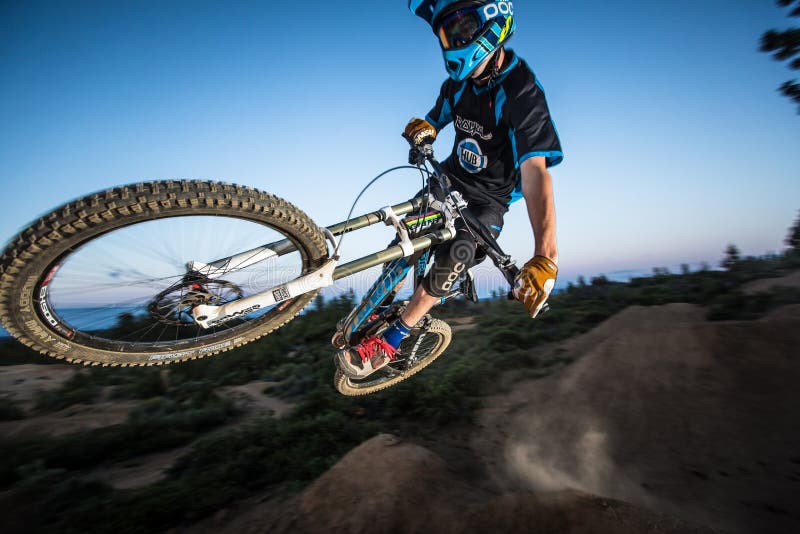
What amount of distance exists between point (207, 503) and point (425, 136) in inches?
203

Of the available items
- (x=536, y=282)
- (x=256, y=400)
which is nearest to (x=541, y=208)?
Result: (x=536, y=282)

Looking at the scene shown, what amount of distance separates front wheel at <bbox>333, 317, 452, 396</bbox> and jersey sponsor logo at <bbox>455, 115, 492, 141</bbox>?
8.83ft

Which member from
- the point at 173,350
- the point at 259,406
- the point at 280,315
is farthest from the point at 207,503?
the point at 259,406

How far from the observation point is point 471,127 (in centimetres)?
396

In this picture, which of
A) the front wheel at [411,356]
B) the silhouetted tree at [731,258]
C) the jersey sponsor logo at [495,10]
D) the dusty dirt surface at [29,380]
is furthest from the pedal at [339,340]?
the silhouetted tree at [731,258]

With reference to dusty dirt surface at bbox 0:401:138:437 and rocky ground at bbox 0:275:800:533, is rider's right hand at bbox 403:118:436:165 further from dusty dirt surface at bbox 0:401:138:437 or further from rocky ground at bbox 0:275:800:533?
dusty dirt surface at bbox 0:401:138:437

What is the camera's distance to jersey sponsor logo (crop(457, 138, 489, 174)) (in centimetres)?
397

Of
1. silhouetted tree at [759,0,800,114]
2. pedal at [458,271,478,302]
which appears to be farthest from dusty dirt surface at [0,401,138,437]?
silhouetted tree at [759,0,800,114]

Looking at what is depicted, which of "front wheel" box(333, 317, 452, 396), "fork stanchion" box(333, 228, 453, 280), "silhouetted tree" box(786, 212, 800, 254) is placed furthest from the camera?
"silhouetted tree" box(786, 212, 800, 254)

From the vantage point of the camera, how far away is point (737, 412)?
4430mm

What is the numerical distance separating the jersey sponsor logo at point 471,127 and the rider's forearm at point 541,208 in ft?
3.41

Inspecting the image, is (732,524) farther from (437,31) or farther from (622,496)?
(437,31)

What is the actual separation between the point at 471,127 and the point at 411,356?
11.6ft

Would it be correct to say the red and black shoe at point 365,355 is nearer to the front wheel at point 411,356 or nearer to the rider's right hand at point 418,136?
the front wheel at point 411,356
